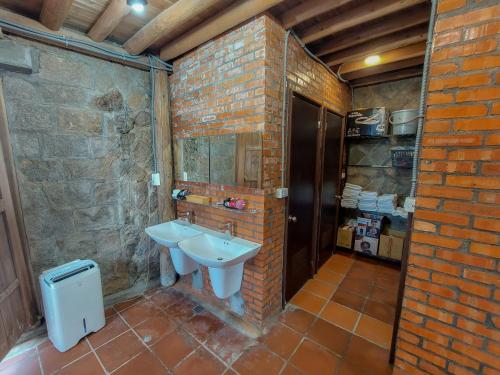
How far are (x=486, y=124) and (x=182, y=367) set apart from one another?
2449 millimetres

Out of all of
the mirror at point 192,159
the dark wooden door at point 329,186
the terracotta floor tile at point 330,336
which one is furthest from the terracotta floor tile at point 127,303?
the dark wooden door at point 329,186

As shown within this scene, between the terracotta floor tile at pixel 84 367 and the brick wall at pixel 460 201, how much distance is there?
2280 millimetres

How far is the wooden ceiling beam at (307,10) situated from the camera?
5.06 ft

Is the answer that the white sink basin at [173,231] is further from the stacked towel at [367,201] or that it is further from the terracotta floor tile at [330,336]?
the stacked towel at [367,201]

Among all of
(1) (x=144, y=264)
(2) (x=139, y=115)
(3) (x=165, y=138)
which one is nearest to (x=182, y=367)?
(1) (x=144, y=264)

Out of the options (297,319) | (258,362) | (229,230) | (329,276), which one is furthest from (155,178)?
(329,276)

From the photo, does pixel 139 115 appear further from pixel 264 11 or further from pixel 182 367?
pixel 182 367

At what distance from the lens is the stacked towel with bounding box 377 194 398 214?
301 cm

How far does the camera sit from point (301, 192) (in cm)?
235

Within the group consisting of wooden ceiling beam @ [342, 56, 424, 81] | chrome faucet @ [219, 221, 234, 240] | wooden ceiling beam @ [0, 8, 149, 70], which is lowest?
chrome faucet @ [219, 221, 234, 240]

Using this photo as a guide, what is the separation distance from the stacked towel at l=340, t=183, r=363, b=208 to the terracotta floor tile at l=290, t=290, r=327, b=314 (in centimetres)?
158

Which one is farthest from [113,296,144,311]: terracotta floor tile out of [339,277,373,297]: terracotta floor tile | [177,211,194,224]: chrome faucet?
[339,277,373,297]: terracotta floor tile

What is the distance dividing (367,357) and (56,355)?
2517 millimetres

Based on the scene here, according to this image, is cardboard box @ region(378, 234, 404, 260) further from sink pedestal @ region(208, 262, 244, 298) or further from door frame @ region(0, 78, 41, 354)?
door frame @ region(0, 78, 41, 354)
